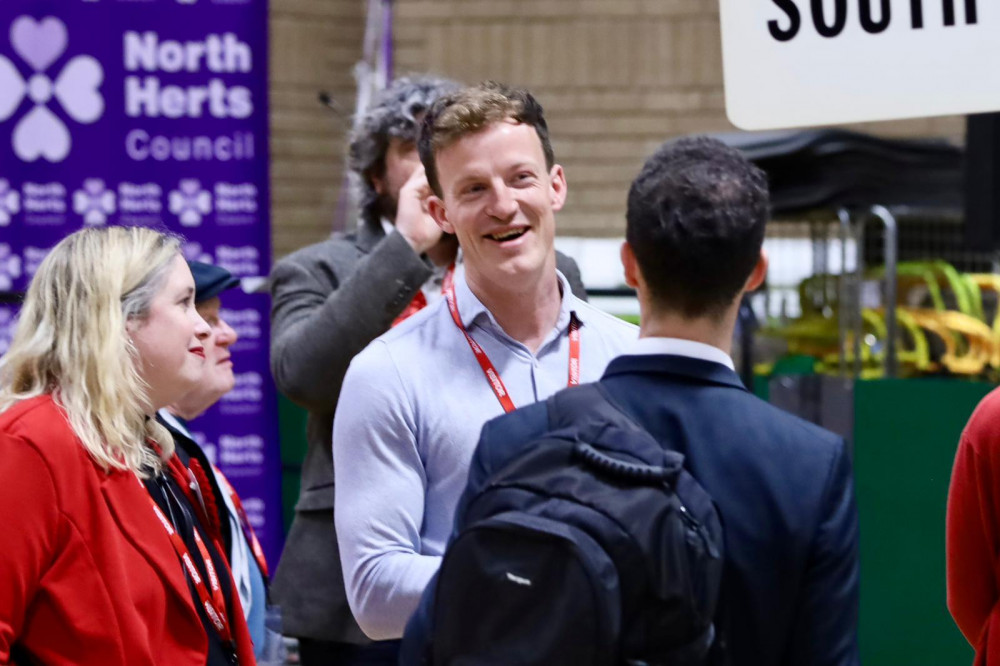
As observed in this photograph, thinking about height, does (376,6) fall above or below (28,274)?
above

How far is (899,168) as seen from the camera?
5.37 m

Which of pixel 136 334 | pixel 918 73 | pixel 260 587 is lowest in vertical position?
pixel 260 587

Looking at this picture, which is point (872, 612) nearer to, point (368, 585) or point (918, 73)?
point (918, 73)

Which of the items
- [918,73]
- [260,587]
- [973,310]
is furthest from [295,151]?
[918,73]

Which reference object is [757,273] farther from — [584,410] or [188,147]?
[188,147]

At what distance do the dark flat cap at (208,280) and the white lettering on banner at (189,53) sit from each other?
4.60 ft

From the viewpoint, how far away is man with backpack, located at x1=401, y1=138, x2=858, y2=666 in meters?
1.48

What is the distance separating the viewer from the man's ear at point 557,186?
89.6 inches

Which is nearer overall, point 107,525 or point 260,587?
point 107,525

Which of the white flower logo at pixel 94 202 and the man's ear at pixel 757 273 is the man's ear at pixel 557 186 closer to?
the man's ear at pixel 757 273

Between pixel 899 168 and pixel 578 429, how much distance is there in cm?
414

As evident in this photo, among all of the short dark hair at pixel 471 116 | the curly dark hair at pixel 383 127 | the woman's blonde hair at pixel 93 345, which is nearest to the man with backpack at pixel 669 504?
the short dark hair at pixel 471 116

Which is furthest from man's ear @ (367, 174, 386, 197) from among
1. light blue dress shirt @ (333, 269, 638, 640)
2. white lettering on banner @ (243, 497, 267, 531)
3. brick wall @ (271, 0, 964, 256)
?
brick wall @ (271, 0, 964, 256)

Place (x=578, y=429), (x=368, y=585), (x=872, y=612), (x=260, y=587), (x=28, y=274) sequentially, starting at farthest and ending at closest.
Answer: (x=872, y=612) → (x=28, y=274) → (x=260, y=587) → (x=368, y=585) → (x=578, y=429)
